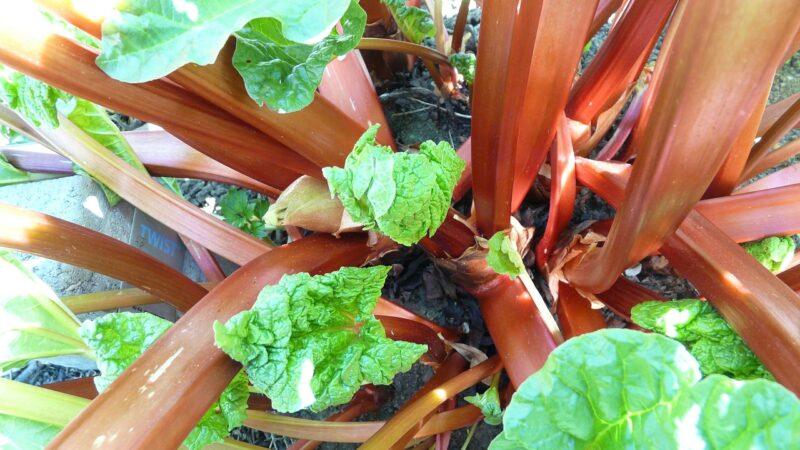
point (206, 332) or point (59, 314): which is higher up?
point (206, 332)

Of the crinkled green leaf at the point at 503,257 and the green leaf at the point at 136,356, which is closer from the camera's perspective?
the green leaf at the point at 136,356

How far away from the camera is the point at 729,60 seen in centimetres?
49

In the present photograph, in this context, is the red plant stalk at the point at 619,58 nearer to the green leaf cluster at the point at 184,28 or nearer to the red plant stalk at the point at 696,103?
the red plant stalk at the point at 696,103

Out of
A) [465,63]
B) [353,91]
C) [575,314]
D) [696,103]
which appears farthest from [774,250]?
[353,91]

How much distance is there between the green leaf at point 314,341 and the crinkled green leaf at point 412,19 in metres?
0.57

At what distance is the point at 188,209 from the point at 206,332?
48 cm

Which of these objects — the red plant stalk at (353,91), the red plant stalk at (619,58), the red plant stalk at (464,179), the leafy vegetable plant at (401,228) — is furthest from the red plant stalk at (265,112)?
the red plant stalk at (619,58)

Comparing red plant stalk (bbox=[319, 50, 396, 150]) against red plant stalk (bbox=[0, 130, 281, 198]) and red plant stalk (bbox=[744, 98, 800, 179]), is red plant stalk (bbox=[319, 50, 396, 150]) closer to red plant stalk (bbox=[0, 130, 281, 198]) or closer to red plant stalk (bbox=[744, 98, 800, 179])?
red plant stalk (bbox=[0, 130, 281, 198])

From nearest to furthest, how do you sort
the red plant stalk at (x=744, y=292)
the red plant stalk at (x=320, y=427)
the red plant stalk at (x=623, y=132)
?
the red plant stalk at (x=744, y=292)
the red plant stalk at (x=320, y=427)
the red plant stalk at (x=623, y=132)

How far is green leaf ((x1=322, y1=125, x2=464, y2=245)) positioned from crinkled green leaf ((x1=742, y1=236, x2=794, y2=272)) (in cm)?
52

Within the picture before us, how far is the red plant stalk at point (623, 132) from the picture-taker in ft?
4.23

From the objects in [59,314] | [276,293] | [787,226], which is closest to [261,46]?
[276,293]

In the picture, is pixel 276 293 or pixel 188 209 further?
pixel 188 209

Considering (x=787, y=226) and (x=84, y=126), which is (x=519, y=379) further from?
(x=84, y=126)
